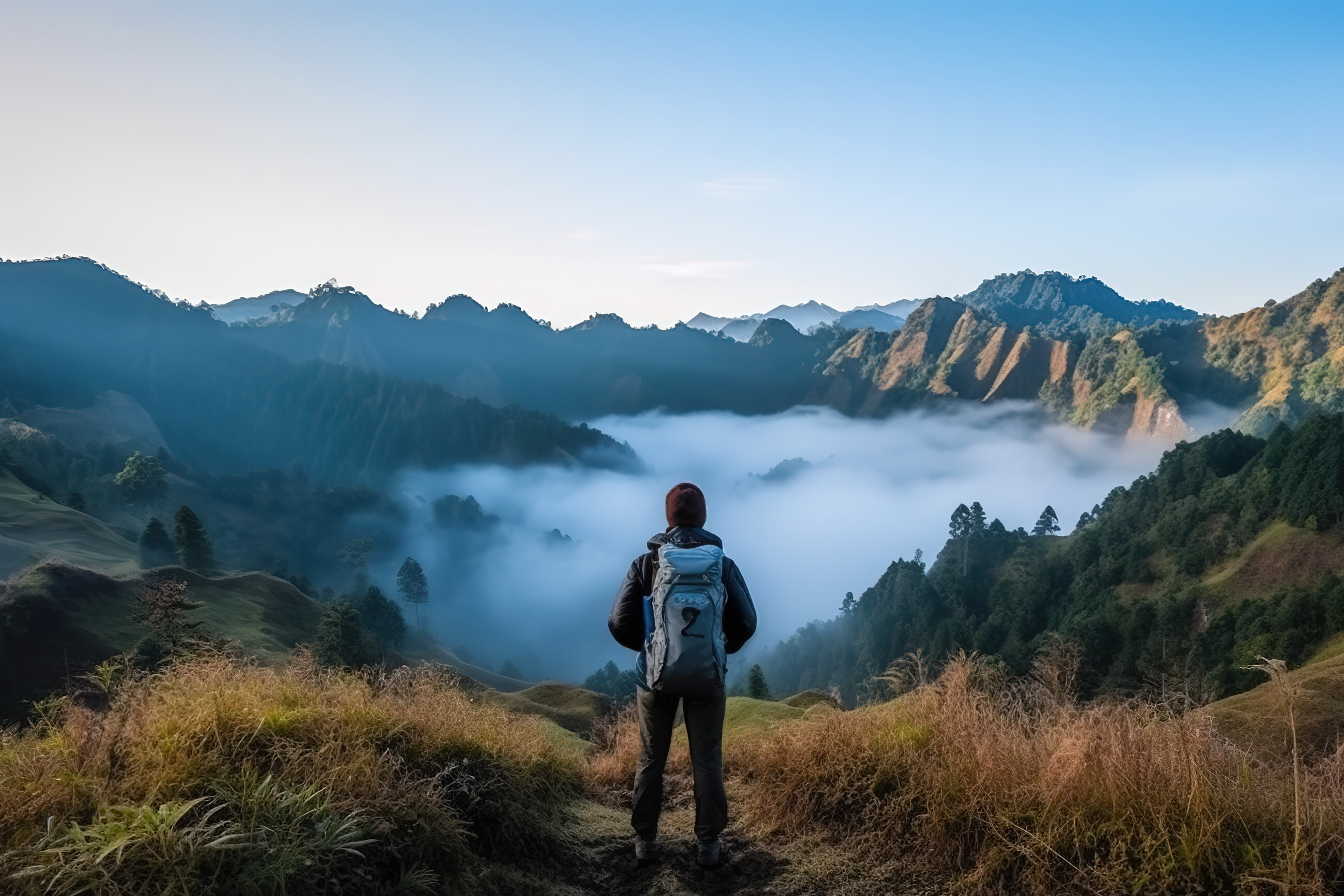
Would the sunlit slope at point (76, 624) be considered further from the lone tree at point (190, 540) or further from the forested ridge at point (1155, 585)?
the forested ridge at point (1155, 585)

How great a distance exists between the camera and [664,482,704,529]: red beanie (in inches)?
225

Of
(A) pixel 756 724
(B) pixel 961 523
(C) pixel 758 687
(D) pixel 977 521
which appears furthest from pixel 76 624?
(D) pixel 977 521

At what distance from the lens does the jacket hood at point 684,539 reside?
5.61 m

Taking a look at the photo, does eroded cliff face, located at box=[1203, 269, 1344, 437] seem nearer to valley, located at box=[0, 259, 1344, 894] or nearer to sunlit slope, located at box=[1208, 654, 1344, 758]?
valley, located at box=[0, 259, 1344, 894]

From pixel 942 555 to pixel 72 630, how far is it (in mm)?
100442

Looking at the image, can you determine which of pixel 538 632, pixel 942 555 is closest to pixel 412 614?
pixel 538 632

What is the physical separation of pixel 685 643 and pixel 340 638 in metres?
46.4

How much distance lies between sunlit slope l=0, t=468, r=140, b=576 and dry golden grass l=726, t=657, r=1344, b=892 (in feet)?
197

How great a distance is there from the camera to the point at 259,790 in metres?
4.22

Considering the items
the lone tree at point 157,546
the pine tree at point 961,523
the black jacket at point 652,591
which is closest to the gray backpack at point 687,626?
the black jacket at point 652,591

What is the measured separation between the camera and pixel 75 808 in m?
4.13

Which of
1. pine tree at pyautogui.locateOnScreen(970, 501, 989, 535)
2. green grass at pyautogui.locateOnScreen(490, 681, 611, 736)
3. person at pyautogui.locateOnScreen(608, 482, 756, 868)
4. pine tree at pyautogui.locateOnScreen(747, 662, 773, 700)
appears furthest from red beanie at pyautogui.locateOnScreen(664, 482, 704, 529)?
pine tree at pyautogui.locateOnScreen(970, 501, 989, 535)

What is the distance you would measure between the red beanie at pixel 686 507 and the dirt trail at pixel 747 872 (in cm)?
250

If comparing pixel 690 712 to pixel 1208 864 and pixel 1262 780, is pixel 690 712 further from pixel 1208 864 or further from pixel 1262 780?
pixel 1262 780
